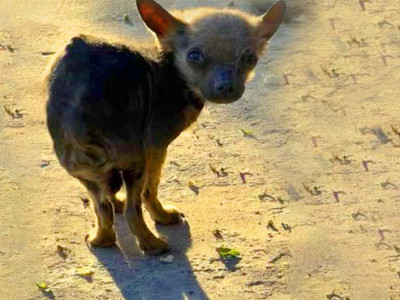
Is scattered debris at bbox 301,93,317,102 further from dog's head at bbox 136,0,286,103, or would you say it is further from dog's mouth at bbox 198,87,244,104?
dog's mouth at bbox 198,87,244,104

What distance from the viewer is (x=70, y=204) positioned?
21.4 feet

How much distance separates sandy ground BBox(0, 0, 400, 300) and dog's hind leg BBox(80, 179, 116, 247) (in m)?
0.08

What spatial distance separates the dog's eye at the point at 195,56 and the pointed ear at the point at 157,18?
24cm

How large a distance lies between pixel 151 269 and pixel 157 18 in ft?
5.17

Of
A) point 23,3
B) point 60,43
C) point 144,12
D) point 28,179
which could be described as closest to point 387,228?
point 144,12

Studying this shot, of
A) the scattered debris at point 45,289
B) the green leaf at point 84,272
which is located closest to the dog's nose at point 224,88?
the green leaf at point 84,272

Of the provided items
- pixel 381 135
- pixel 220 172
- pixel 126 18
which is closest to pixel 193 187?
pixel 220 172

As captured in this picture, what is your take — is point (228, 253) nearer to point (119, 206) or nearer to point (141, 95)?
point (119, 206)

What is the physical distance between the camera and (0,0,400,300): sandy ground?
5.85 metres

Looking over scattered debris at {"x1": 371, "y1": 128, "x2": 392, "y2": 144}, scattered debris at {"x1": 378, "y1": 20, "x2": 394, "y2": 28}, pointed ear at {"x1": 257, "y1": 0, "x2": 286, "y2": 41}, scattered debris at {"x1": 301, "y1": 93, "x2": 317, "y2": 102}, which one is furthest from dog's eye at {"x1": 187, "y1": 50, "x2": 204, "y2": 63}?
scattered debris at {"x1": 378, "y1": 20, "x2": 394, "y2": 28}

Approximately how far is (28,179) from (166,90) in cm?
142

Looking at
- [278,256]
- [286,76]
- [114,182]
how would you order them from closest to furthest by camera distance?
[114,182], [278,256], [286,76]

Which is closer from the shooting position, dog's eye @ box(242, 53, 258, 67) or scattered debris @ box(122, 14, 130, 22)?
dog's eye @ box(242, 53, 258, 67)

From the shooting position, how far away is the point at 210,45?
5.89 m
